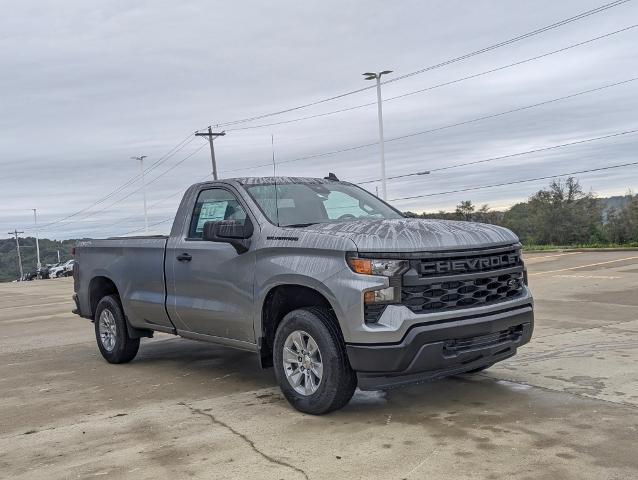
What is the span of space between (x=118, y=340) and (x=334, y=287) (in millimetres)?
3815

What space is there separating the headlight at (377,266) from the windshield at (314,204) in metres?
1.15

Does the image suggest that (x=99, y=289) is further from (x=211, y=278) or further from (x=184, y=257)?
(x=211, y=278)

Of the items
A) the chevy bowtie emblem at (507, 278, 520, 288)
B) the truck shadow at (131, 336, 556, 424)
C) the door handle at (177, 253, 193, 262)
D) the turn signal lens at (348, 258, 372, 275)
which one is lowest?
the truck shadow at (131, 336, 556, 424)

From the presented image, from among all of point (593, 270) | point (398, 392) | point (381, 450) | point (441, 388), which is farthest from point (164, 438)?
point (593, 270)

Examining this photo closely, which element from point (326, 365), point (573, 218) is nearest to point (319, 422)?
point (326, 365)

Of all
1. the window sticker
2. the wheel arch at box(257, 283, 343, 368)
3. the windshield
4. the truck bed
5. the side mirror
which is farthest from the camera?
the truck bed

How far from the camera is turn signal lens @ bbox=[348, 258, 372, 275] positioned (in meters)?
4.79

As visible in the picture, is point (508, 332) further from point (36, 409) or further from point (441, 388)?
point (36, 409)

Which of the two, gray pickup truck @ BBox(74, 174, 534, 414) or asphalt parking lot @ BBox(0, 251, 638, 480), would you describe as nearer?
asphalt parking lot @ BBox(0, 251, 638, 480)

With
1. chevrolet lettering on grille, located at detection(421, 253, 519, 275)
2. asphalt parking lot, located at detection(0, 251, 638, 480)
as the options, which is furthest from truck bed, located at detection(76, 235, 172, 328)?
chevrolet lettering on grille, located at detection(421, 253, 519, 275)

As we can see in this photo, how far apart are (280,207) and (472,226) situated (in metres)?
1.73

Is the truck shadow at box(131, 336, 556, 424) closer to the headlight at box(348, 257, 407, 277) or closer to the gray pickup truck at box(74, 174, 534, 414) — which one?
the gray pickup truck at box(74, 174, 534, 414)

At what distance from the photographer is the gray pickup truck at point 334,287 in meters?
4.73

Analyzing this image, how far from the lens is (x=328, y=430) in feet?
15.6
